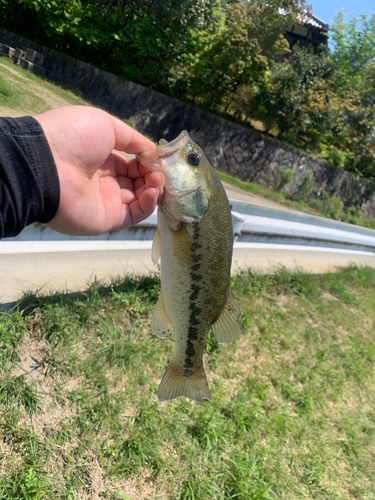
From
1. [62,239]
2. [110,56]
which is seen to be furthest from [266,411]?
[110,56]

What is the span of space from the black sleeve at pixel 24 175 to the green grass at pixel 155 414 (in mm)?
Result: 1235

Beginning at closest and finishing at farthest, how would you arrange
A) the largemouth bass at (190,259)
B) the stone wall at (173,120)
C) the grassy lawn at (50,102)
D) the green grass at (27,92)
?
1. the largemouth bass at (190,259)
2. the green grass at (27,92)
3. the grassy lawn at (50,102)
4. the stone wall at (173,120)

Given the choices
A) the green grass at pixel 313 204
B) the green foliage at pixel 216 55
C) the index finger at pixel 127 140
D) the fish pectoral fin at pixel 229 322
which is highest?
the green foliage at pixel 216 55

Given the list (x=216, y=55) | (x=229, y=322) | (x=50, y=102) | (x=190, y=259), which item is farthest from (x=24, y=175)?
(x=216, y=55)

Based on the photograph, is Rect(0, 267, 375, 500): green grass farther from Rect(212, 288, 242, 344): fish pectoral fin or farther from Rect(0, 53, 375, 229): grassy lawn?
Rect(0, 53, 375, 229): grassy lawn

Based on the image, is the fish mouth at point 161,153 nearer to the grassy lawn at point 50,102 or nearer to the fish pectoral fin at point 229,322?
the fish pectoral fin at point 229,322

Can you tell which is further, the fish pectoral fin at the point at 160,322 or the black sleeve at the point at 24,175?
the fish pectoral fin at the point at 160,322

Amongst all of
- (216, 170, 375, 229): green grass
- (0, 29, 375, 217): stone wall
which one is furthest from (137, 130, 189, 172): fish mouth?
(0, 29, 375, 217): stone wall

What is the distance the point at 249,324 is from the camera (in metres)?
4.78

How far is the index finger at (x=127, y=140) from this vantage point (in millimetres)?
2398

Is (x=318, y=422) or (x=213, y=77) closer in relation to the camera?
(x=318, y=422)

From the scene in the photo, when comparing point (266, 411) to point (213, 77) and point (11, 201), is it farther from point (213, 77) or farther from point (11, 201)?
point (213, 77)

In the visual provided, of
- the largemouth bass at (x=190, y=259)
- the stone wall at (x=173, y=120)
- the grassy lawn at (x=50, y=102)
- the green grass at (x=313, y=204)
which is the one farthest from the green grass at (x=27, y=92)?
the largemouth bass at (x=190, y=259)

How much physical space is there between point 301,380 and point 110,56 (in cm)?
1948
